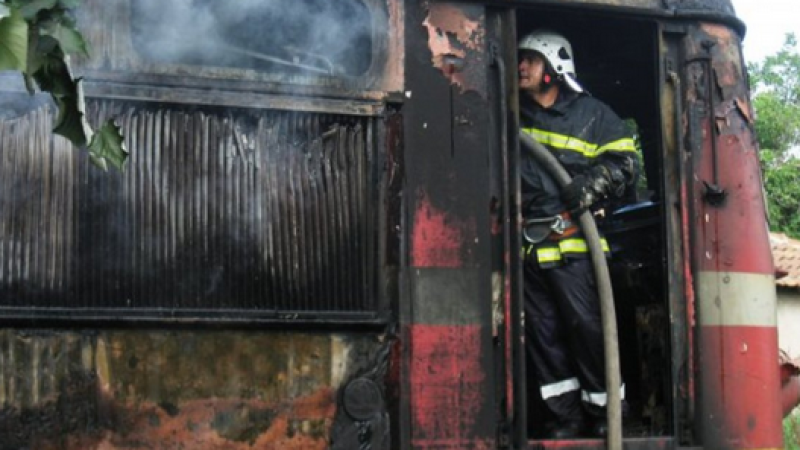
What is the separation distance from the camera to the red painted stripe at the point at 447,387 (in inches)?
158

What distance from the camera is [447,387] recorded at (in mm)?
4047

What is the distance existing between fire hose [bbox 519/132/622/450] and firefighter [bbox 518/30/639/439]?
60 millimetres

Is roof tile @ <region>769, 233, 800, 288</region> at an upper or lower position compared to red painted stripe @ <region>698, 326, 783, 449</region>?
upper

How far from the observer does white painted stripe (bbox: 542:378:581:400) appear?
14.9 feet

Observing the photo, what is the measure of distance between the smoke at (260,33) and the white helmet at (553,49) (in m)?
0.97

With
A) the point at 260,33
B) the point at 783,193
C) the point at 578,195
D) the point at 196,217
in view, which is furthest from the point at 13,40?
the point at 783,193

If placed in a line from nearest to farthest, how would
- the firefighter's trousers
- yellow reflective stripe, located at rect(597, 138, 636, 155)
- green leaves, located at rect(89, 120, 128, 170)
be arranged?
1. green leaves, located at rect(89, 120, 128, 170)
2. the firefighter's trousers
3. yellow reflective stripe, located at rect(597, 138, 636, 155)

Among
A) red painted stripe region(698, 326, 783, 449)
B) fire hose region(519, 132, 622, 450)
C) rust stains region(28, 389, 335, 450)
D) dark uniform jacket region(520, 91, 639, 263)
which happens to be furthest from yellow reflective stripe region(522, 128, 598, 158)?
rust stains region(28, 389, 335, 450)

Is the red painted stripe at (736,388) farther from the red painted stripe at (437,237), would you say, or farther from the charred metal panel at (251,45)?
the charred metal panel at (251,45)

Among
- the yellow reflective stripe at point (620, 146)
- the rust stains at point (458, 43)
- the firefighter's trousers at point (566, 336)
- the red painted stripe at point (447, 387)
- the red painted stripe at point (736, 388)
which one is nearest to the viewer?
the red painted stripe at point (447, 387)

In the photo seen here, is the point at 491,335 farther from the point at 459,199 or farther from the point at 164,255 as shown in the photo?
the point at 164,255

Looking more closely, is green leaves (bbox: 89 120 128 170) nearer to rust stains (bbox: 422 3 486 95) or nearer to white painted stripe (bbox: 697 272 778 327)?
rust stains (bbox: 422 3 486 95)

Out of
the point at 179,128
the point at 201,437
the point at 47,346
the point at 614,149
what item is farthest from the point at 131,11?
the point at 614,149

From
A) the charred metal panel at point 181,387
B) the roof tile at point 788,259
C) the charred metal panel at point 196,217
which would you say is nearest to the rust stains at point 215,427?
the charred metal panel at point 181,387
